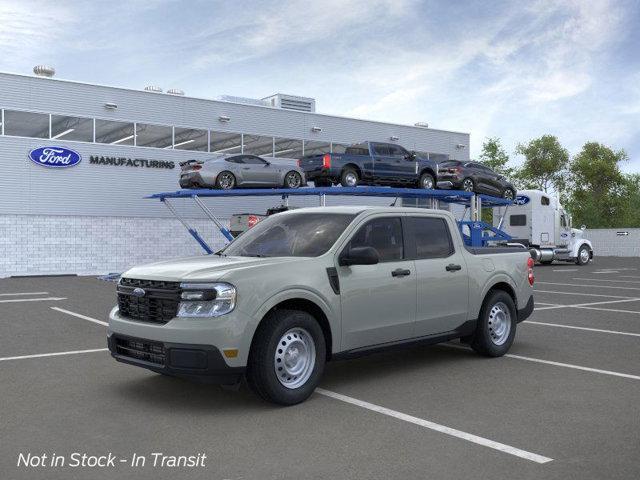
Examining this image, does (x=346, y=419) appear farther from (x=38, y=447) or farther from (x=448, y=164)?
(x=448, y=164)

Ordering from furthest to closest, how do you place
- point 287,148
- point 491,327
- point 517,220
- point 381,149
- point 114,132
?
point 287,148 → point 517,220 → point 114,132 → point 381,149 → point 491,327

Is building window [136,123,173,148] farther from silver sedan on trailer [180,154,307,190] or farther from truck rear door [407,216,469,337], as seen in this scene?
truck rear door [407,216,469,337]

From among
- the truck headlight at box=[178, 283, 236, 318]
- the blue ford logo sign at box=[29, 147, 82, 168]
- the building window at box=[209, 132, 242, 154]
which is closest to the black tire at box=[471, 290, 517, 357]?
the truck headlight at box=[178, 283, 236, 318]

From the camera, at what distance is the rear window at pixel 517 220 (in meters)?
30.8

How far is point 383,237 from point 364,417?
2.14 meters

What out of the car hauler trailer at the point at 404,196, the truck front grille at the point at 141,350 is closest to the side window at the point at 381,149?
the car hauler trailer at the point at 404,196

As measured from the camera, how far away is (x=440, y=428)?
5184mm

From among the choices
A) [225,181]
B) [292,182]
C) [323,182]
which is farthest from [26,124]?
[323,182]

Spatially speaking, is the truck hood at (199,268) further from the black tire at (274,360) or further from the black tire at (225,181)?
the black tire at (225,181)

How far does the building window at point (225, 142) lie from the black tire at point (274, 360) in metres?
25.5

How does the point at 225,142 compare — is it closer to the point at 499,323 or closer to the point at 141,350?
the point at 499,323

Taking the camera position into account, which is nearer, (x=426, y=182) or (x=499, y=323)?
(x=499, y=323)

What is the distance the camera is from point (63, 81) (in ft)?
87.6

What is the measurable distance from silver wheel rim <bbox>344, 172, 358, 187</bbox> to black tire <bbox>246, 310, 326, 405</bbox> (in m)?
16.8
